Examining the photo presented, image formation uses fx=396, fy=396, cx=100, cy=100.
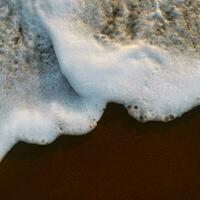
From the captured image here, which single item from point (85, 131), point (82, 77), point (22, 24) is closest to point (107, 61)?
point (82, 77)

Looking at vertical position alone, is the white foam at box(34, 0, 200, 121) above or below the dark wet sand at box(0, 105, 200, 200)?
above

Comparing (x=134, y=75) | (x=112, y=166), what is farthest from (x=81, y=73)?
(x=112, y=166)

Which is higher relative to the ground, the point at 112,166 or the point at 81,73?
the point at 81,73

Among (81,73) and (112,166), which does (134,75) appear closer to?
(81,73)

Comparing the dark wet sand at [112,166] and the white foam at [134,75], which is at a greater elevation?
the white foam at [134,75]

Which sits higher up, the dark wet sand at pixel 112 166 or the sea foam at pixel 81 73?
the sea foam at pixel 81 73
